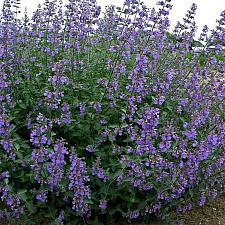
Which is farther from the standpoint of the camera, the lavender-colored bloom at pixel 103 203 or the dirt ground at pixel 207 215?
the dirt ground at pixel 207 215

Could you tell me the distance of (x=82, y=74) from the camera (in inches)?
178

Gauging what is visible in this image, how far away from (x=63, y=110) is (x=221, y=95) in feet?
5.06

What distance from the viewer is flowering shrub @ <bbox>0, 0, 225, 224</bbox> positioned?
140 inches

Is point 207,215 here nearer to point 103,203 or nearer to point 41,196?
point 103,203

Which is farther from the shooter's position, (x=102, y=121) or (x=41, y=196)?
(x=102, y=121)

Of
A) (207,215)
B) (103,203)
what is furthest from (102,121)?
(207,215)

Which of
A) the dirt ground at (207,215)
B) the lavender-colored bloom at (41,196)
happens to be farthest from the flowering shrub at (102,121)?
the dirt ground at (207,215)

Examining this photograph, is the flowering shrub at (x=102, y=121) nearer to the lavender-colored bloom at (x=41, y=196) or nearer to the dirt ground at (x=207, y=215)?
the lavender-colored bloom at (x=41, y=196)

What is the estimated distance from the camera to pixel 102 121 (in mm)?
3932

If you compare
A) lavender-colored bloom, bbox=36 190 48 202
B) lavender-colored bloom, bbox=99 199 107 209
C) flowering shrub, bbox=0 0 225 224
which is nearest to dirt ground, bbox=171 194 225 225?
flowering shrub, bbox=0 0 225 224

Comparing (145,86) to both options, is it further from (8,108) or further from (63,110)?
(8,108)

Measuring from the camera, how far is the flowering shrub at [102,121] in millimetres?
3559

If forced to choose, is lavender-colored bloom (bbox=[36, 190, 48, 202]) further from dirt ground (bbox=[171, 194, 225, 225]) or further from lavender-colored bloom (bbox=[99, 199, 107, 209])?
dirt ground (bbox=[171, 194, 225, 225])

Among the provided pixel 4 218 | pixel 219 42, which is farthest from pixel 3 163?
pixel 219 42
